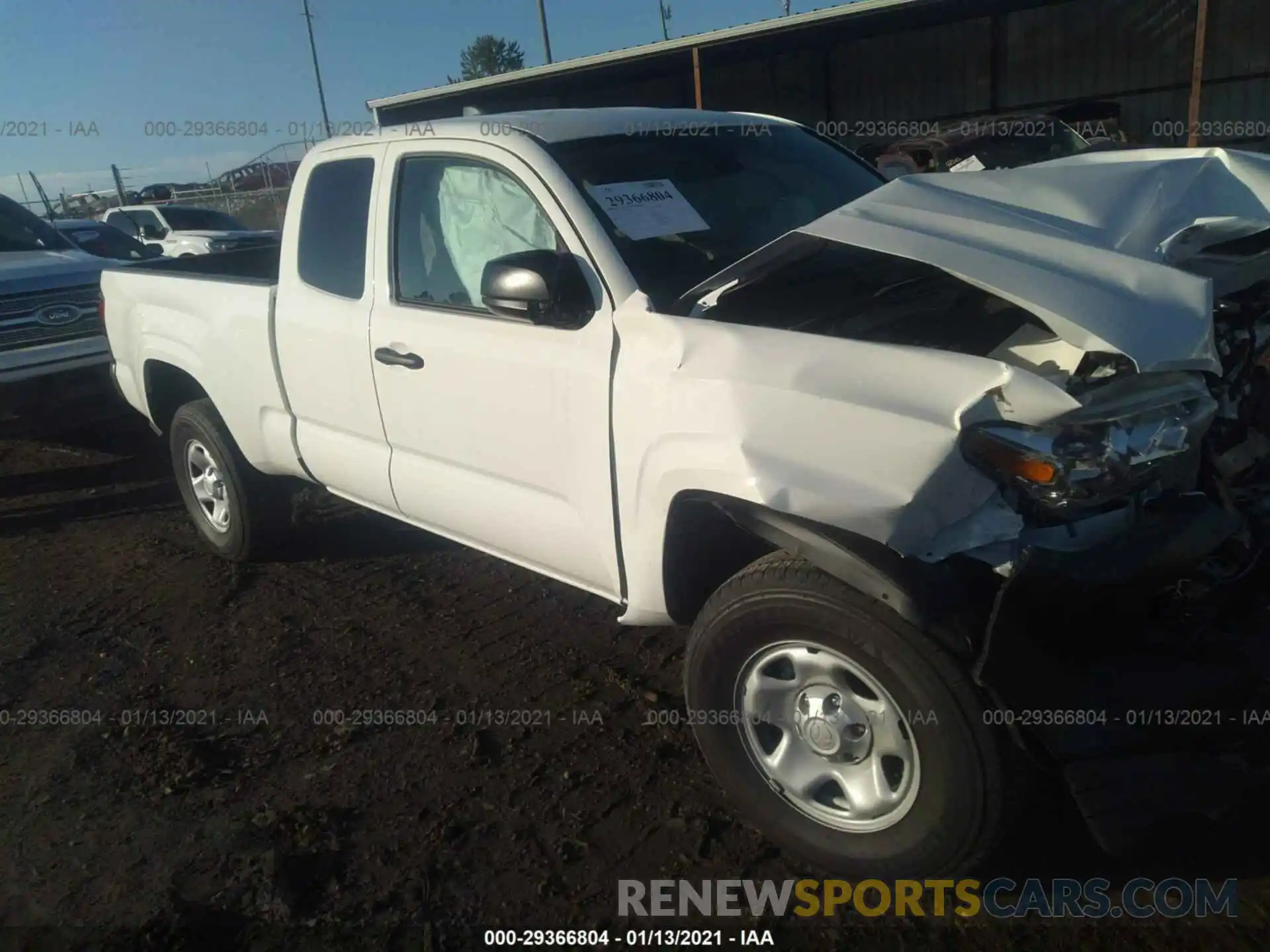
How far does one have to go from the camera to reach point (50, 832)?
3.03m

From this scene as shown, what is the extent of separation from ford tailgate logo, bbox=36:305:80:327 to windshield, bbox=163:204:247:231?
11659 mm

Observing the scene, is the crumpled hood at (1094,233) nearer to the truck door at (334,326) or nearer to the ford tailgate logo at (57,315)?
the truck door at (334,326)

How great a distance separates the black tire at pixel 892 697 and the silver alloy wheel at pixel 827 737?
27 mm

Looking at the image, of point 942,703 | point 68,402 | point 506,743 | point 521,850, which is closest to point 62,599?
point 68,402

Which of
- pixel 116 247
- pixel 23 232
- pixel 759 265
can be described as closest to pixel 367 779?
pixel 759 265

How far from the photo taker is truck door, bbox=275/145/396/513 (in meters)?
3.69

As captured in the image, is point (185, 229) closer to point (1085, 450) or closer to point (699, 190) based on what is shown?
A: point (699, 190)

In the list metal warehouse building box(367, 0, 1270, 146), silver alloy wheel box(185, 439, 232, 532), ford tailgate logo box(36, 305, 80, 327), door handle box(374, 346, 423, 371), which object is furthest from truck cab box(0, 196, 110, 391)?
metal warehouse building box(367, 0, 1270, 146)

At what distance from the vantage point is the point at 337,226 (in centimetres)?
389

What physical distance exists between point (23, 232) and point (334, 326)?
17.0 feet

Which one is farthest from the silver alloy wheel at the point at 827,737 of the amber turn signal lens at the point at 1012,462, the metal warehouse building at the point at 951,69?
the metal warehouse building at the point at 951,69

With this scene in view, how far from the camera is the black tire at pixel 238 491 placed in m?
4.64

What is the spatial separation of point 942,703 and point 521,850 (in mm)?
1294

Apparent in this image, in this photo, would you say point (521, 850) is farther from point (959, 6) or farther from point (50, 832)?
point (959, 6)
